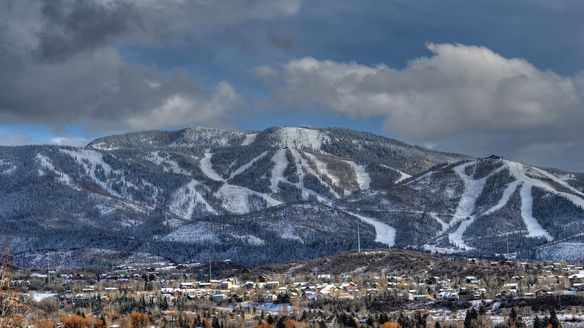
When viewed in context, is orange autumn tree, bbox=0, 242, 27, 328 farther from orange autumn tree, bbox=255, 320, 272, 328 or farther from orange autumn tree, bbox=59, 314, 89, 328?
orange autumn tree, bbox=59, 314, 89, 328

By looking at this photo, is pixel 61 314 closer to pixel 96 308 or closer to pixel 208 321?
pixel 96 308

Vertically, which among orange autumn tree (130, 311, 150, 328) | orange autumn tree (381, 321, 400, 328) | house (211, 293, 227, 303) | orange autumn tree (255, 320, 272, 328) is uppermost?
house (211, 293, 227, 303)

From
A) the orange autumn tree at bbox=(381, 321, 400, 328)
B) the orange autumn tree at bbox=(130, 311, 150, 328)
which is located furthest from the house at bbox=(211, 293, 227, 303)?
the orange autumn tree at bbox=(381, 321, 400, 328)

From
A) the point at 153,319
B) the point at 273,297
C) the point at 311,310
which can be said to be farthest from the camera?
the point at 273,297

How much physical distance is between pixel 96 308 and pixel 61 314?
16.2 metres

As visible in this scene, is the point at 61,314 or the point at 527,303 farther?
the point at 61,314

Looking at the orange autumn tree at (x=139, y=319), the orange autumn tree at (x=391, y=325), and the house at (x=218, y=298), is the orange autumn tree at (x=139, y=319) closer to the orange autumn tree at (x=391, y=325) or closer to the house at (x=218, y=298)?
the house at (x=218, y=298)

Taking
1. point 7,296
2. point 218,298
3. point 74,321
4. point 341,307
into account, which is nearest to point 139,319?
point 74,321

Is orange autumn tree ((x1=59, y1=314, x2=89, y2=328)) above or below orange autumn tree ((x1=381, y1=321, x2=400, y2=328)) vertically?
above

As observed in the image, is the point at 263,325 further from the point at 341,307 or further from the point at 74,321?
the point at 74,321

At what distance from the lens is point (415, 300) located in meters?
172

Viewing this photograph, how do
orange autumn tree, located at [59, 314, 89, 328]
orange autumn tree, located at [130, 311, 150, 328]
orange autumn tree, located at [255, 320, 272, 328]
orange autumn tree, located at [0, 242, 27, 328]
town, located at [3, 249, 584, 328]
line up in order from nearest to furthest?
orange autumn tree, located at [0, 242, 27, 328], orange autumn tree, located at [255, 320, 272, 328], town, located at [3, 249, 584, 328], orange autumn tree, located at [59, 314, 89, 328], orange autumn tree, located at [130, 311, 150, 328]

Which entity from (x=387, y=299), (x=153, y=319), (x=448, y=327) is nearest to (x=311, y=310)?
(x=387, y=299)

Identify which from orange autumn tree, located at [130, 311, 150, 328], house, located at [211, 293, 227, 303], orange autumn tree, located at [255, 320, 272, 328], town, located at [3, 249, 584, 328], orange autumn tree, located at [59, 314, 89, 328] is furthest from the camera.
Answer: house, located at [211, 293, 227, 303]
